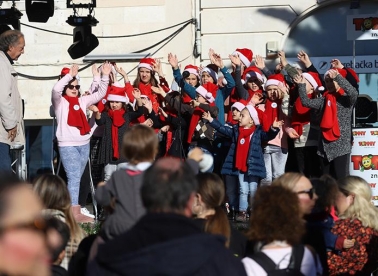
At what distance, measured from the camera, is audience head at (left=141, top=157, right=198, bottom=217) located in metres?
3.59

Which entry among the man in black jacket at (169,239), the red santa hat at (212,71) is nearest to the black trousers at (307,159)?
the red santa hat at (212,71)

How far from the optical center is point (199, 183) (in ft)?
17.0

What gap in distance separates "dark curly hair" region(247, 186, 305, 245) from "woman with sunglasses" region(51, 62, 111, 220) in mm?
6458

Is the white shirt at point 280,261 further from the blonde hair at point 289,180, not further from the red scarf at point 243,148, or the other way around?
the red scarf at point 243,148

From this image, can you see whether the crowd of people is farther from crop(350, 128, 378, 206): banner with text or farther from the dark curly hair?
crop(350, 128, 378, 206): banner with text

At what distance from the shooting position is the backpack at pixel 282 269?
4352 mm

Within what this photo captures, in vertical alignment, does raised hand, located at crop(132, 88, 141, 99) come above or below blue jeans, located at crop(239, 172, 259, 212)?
above

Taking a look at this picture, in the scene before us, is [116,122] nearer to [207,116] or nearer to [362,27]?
[207,116]

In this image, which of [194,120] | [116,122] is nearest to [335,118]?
[194,120]

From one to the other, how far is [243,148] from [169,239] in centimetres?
695

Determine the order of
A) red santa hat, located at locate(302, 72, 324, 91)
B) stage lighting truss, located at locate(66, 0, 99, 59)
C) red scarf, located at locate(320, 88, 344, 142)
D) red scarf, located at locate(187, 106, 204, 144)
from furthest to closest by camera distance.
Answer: stage lighting truss, located at locate(66, 0, 99, 59) < red scarf, located at locate(187, 106, 204, 144) < red santa hat, located at locate(302, 72, 324, 91) < red scarf, located at locate(320, 88, 344, 142)

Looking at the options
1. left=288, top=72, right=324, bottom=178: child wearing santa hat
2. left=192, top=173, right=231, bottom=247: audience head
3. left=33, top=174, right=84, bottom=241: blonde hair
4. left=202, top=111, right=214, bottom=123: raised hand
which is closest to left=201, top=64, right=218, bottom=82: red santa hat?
left=202, top=111, right=214, bottom=123: raised hand

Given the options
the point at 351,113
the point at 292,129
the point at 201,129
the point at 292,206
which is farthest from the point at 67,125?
the point at 292,206

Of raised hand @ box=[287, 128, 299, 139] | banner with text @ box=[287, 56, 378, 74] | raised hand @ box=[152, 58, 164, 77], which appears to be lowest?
raised hand @ box=[287, 128, 299, 139]
